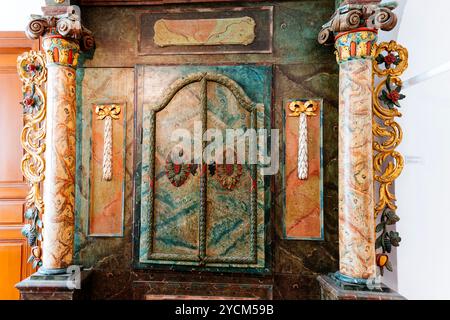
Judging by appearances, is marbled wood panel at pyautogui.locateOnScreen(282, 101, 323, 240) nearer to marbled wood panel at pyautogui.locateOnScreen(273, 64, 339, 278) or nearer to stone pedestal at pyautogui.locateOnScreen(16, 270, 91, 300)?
marbled wood panel at pyautogui.locateOnScreen(273, 64, 339, 278)

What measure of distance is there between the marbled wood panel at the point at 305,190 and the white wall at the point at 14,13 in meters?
3.17

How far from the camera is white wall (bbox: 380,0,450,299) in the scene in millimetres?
2547

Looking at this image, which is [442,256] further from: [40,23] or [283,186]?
[40,23]

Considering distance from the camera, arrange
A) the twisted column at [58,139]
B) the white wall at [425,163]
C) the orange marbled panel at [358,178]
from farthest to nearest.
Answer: the white wall at [425,163] → the twisted column at [58,139] → the orange marbled panel at [358,178]

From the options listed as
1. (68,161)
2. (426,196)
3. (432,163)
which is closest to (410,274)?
(426,196)

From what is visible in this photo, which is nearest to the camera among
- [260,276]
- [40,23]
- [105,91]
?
[40,23]

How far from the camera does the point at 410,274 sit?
266cm

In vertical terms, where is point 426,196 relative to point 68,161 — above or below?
below

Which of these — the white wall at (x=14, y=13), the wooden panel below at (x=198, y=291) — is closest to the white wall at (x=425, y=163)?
the wooden panel below at (x=198, y=291)

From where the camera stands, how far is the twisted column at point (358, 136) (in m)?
2.20

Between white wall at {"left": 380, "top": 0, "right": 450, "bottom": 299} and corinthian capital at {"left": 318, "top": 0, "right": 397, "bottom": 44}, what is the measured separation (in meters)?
0.71

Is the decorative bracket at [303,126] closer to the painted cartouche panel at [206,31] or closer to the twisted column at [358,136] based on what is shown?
the twisted column at [358,136]

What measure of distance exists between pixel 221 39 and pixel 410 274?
2.86 meters

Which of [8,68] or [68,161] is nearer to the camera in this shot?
[68,161]
